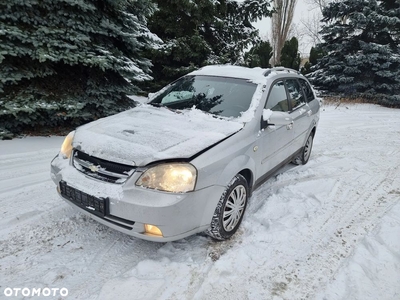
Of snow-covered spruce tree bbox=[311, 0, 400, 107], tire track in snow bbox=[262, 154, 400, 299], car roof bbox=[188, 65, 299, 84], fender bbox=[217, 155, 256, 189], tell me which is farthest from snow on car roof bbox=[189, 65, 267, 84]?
snow-covered spruce tree bbox=[311, 0, 400, 107]

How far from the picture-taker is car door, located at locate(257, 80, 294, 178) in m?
3.15

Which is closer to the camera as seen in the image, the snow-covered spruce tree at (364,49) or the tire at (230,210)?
the tire at (230,210)

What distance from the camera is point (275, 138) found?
3.38 m

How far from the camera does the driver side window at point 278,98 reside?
11.0ft

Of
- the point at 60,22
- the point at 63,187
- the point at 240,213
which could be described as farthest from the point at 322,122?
the point at 63,187

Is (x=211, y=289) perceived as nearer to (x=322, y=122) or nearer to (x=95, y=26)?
(x=95, y=26)

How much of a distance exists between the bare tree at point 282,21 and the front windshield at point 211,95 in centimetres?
2345

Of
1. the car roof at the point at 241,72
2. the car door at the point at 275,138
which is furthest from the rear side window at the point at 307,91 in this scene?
the car door at the point at 275,138

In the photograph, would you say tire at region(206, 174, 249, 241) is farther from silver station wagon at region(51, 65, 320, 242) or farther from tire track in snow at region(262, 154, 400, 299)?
tire track in snow at region(262, 154, 400, 299)

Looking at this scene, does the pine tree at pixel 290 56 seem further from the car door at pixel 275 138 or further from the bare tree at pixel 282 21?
the car door at pixel 275 138

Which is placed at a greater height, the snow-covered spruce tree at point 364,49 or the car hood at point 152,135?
the snow-covered spruce tree at point 364,49

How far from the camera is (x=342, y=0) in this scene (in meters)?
12.7

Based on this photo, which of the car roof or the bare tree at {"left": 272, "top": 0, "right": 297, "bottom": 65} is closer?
the car roof

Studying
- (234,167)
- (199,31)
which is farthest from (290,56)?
(234,167)
